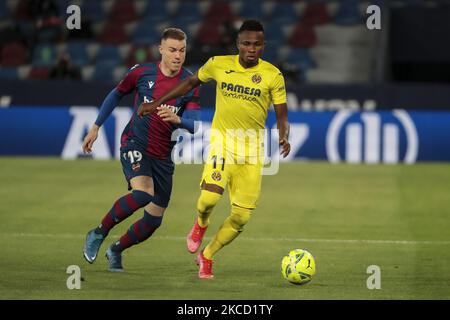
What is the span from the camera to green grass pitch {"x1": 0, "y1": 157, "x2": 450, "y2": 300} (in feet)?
31.6

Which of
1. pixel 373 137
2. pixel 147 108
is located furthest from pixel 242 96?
pixel 373 137

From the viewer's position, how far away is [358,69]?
87.2 feet

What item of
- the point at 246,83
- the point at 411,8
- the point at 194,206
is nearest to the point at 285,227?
the point at 194,206

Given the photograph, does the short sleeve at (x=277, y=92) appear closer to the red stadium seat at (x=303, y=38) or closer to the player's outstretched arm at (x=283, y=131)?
the player's outstretched arm at (x=283, y=131)

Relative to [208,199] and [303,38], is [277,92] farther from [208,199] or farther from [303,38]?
[303,38]

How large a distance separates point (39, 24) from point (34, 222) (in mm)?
12469

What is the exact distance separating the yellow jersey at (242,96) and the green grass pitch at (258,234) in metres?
1.25

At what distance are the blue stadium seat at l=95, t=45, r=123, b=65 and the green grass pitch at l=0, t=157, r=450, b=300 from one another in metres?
5.26

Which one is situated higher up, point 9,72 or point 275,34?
point 275,34

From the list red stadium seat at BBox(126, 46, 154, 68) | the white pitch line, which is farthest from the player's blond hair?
red stadium seat at BBox(126, 46, 154, 68)

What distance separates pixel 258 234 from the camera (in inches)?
534

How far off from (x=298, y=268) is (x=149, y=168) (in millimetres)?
1642

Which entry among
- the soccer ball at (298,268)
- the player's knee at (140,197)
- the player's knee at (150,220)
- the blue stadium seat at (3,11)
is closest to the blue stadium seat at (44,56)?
the blue stadium seat at (3,11)

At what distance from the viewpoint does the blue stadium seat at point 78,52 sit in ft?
Result: 87.0
